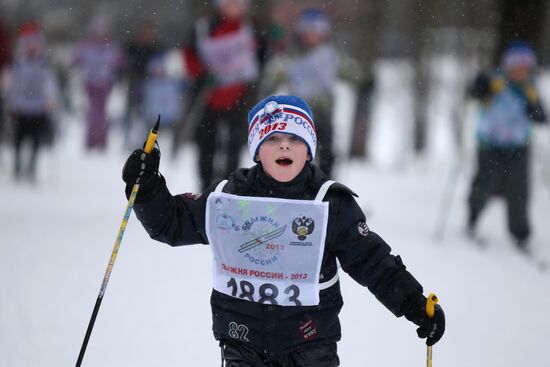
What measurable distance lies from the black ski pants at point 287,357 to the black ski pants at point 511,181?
5208 mm

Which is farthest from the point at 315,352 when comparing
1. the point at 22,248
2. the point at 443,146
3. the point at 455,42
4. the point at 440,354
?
the point at 443,146

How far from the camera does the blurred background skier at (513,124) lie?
7.72m

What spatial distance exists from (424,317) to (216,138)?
5.06 m

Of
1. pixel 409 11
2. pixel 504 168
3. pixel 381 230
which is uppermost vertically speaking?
pixel 409 11

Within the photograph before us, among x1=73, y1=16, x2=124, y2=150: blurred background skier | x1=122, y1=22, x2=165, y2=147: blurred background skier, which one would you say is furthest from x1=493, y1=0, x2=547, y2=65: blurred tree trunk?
x1=73, y1=16, x2=124, y2=150: blurred background skier

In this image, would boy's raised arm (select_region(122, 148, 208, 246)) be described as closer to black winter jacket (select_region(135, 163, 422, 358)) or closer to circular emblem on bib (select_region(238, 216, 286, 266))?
black winter jacket (select_region(135, 163, 422, 358))

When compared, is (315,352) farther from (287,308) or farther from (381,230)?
(381,230)

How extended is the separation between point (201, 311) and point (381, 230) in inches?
130

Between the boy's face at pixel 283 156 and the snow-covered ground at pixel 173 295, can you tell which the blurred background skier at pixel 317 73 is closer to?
the snow-covered ground at pixel 173 295

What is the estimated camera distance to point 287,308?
302 cm

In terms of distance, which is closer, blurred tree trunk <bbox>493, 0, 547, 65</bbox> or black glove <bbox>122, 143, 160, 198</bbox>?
black glove <bbox>122, 143, 160, 198</bbox>

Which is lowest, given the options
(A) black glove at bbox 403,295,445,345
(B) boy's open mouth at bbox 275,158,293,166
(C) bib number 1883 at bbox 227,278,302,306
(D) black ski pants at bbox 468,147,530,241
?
(A) black glove at bbox 403,295,445,345

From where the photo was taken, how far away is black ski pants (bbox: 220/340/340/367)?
3001 mm

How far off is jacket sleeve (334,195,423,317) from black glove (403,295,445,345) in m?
0.01
